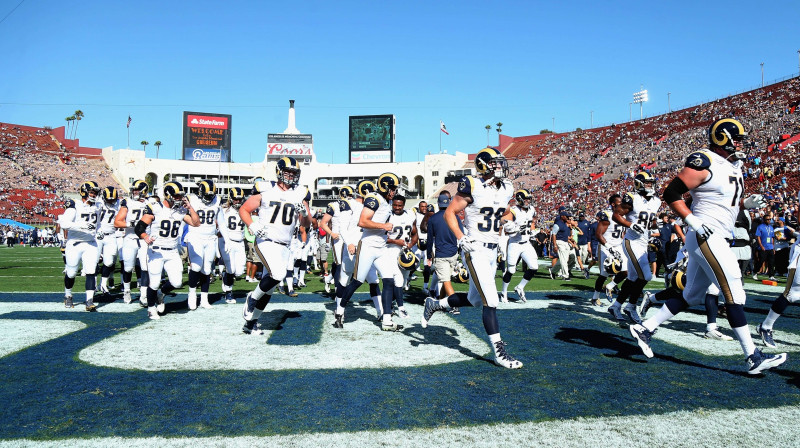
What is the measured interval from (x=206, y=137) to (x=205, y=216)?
58.7m

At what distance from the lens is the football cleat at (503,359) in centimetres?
489

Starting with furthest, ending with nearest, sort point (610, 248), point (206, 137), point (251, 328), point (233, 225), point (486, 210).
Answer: point (206, 137), point (233, 225), point (610, 248), point (251, 328), point (486, 210)

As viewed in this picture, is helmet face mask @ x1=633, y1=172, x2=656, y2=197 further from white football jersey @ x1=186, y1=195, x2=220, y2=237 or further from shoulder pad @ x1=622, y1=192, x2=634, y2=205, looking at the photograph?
white football jersey @ x1=186, y1=195, x2=220, y2=237

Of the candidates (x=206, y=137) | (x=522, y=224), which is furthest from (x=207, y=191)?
(x=206, y=137)

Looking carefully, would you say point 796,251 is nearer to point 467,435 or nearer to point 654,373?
point 654,373

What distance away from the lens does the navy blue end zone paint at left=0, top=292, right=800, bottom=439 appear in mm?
3557

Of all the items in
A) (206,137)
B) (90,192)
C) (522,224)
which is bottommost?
(522,224)

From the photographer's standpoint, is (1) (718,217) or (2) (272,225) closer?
(1) (718,217)

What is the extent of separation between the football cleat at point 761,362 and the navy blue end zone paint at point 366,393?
0.33ft

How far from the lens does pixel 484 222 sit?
531 cm

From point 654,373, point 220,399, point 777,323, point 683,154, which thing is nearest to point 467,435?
point 220,399

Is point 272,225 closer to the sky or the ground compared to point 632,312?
closer to the sky

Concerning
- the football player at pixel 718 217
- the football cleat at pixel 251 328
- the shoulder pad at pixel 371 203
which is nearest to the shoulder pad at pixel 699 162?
the football player at pixel 718 217

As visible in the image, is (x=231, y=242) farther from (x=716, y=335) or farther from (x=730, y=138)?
(x=730, y=138)
